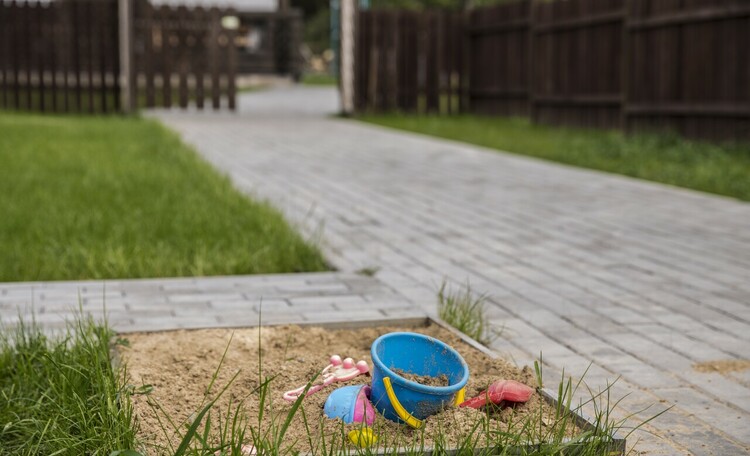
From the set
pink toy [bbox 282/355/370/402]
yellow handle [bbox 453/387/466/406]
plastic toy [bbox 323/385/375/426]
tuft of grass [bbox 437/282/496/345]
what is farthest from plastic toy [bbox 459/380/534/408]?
tuft of grass [bbox 437/282/496/345]

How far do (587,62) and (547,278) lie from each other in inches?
435

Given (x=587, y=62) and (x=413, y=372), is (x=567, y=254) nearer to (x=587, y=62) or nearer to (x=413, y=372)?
(x=413, y=372)

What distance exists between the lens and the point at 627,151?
11.9 metres

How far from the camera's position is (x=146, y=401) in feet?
10.8

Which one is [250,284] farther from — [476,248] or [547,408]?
[547,408]

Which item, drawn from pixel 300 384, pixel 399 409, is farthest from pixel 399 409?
pixel 300 384

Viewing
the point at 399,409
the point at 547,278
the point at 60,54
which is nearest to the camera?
the point at 399,409

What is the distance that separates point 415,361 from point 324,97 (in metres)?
26.0

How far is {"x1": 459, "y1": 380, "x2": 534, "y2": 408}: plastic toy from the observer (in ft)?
10.5

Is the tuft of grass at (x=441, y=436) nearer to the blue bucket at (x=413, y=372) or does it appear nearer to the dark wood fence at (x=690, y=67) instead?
the blue bucket at (x=413, y=372)

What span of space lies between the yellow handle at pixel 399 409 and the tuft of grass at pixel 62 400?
28.0 inches

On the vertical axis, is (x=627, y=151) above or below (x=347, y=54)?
below

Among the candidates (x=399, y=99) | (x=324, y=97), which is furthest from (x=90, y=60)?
(x=324, y=97)

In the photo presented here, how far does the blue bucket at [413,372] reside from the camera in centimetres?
304
